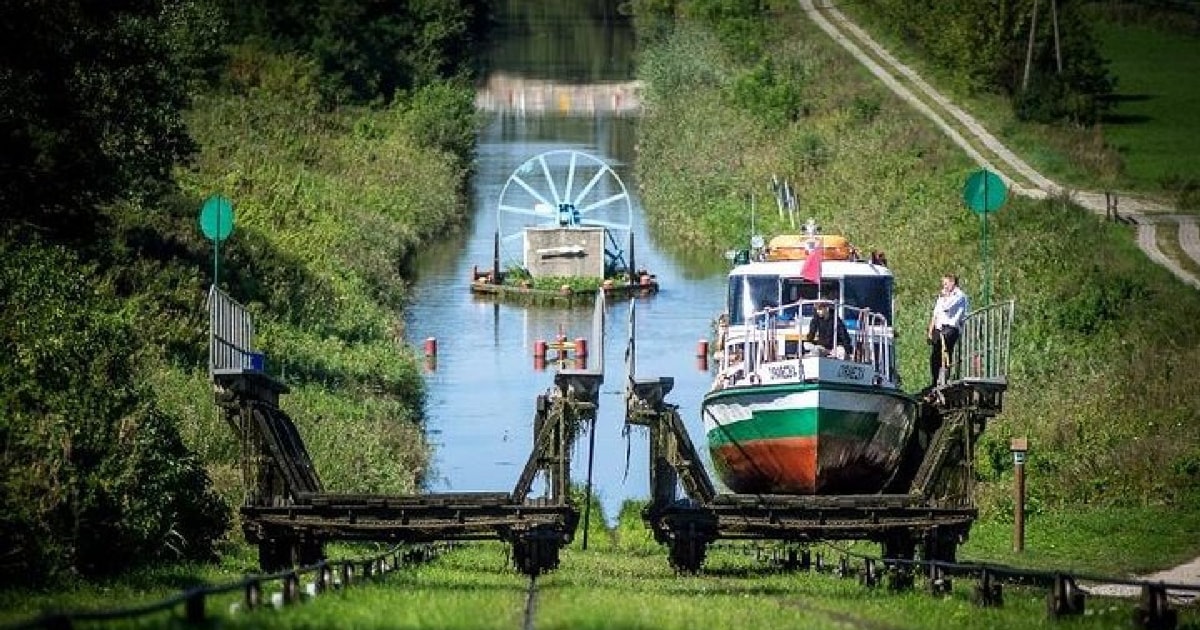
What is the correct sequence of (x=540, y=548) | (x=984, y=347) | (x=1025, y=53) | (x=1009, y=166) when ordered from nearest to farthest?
1. (x=540, y=548)
2. (x=984, y=347)
3. (x=1009, y=166)
4. (x=1025, y=53)

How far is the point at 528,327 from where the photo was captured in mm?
74938

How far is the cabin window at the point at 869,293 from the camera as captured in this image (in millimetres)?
44562

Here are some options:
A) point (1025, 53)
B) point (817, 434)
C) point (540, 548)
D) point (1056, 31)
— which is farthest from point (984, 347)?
point (1025, 53)

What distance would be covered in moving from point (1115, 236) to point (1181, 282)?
26.0 ft

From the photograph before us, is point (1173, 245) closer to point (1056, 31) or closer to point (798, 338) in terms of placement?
point (1056, 31)

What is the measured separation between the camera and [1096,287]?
2450 inches

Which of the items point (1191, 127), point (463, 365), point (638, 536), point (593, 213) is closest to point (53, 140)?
point (638, 536)

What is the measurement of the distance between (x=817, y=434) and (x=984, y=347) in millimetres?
2949

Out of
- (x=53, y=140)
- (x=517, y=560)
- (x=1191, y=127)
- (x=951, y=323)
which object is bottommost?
(x=517, y=560)

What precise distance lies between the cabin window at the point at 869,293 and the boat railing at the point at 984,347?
2.19 m

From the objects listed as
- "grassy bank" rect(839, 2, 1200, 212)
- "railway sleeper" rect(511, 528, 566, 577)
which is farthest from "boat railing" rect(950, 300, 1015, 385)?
"grassy bank" rect(839, 2, 1200, 212)

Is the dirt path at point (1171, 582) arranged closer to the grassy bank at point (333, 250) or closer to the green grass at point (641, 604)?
the green grass at point (641, 604)

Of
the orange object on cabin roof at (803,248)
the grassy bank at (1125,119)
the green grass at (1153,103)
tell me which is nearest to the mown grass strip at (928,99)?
the grassy bank at (1125,119)

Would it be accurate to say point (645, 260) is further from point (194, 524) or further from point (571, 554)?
point (194, 524)
